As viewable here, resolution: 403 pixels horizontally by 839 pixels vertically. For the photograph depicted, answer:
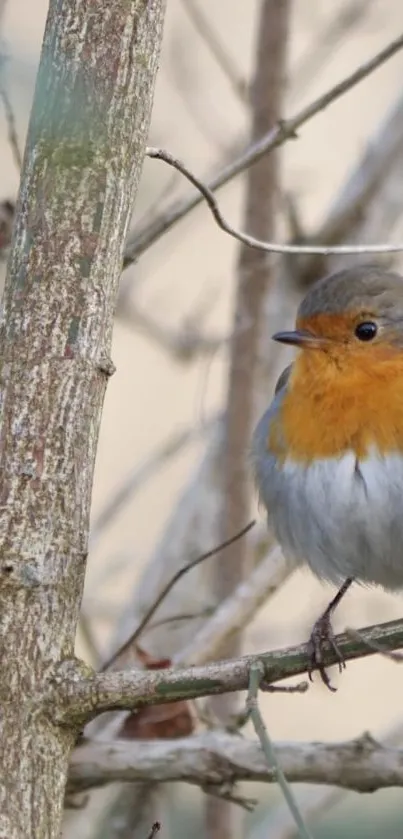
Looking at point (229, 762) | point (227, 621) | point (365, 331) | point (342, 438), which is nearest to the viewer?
point (229, 762)

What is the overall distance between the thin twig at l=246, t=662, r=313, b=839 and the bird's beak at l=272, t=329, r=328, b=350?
103 cm

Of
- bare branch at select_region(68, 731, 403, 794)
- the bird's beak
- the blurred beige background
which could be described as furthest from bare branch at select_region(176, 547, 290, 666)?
the blurred beige background

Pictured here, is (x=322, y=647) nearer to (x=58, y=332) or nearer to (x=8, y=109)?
(x=58, y=332)

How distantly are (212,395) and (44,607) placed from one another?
3.93m

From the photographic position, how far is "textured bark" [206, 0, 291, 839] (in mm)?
3516

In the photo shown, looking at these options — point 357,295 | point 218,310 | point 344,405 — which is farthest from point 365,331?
point 218,310

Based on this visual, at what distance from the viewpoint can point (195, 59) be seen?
4742mm

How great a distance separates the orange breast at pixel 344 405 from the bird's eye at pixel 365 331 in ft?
0.09

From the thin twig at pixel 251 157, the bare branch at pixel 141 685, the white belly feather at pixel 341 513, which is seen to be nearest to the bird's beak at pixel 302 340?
the white belly feather at pixel 341 513

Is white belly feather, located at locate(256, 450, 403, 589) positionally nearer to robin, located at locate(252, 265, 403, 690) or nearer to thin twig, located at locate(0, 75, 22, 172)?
robin, located at locate(252, 265, 403, 690)

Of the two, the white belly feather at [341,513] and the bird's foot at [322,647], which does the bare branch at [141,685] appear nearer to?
the bird's foot at [322,647]

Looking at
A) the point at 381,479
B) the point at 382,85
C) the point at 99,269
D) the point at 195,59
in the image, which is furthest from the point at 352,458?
the point at 382,85

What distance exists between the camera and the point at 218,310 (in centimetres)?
623

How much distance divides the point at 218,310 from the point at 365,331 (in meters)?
3.48
